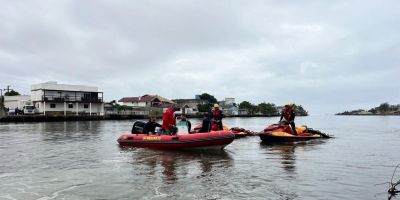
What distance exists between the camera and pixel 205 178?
1080 centimetres

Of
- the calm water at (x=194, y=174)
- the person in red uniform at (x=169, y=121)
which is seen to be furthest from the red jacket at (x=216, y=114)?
the calm water at (x=194, y=174)

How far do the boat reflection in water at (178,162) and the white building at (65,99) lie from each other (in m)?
53.3

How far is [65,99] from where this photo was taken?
2653 inches

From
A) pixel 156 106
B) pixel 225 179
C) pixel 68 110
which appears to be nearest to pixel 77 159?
pixel 225 179

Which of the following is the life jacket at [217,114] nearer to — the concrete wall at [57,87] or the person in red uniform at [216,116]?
the person in red uniform at [216,116]

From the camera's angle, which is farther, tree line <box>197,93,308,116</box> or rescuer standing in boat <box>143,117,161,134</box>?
tree line <box>197,93,308,116</box>

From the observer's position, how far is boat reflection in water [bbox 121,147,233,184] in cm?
1166

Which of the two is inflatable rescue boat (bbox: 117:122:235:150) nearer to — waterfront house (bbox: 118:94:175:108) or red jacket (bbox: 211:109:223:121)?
red jacket (bbox: 211:109:223:121)

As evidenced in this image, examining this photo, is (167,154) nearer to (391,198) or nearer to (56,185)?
(56,185)

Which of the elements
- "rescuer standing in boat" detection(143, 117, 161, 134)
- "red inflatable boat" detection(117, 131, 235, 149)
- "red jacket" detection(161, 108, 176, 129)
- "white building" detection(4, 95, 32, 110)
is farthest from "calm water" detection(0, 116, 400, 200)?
"white building" detection(4, 95, 32, 110)

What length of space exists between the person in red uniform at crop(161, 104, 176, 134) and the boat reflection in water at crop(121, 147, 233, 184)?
121 centimetres

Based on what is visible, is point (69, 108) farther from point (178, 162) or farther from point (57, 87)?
point (178, 162)

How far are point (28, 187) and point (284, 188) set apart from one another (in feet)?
22.2

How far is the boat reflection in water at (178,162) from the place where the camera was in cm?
1166
